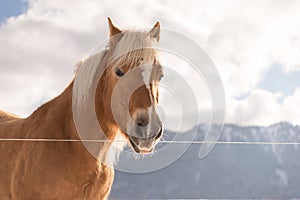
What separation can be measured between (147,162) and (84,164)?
830 mm

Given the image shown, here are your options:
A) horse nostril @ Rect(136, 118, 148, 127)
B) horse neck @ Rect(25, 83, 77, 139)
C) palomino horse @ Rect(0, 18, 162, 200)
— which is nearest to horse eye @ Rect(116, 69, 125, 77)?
palomino horse @ Rect(0, 18, 162, 200)

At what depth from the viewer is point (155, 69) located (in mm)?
4410

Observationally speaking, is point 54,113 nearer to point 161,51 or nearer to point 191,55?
point 161,51

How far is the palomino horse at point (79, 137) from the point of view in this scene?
→ 14.1 feet

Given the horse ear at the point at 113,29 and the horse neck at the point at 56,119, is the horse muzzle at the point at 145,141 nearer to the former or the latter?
the horse neck at the point at 56,119

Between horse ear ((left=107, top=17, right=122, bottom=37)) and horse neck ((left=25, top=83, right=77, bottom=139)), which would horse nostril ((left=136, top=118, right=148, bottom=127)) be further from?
horse ear ((left=107, top=17, right=122, bottom=37))

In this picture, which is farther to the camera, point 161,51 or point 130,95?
point 161,51

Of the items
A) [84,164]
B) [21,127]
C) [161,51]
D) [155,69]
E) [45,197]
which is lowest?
[45,197]

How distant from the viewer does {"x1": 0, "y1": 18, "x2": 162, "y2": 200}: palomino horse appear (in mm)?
4297

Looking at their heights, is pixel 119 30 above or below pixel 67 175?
above

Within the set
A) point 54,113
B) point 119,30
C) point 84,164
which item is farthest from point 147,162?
point 119,30

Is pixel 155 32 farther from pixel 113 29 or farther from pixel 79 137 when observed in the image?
pixel 79 137

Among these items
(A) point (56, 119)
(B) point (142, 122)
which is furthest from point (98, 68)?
(B) point (142, 122)

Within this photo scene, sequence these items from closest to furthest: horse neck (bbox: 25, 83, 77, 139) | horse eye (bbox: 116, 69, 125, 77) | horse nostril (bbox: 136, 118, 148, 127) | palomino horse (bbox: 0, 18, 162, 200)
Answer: horse nostril (bbox: 136, 118, 148, 127) < palomino horse (bbox: 0, 18, 162, 200) < horse eye (bbox: 116, 69, 125, 77) < horse neck (bbox: 25, 83, 77, 139)
